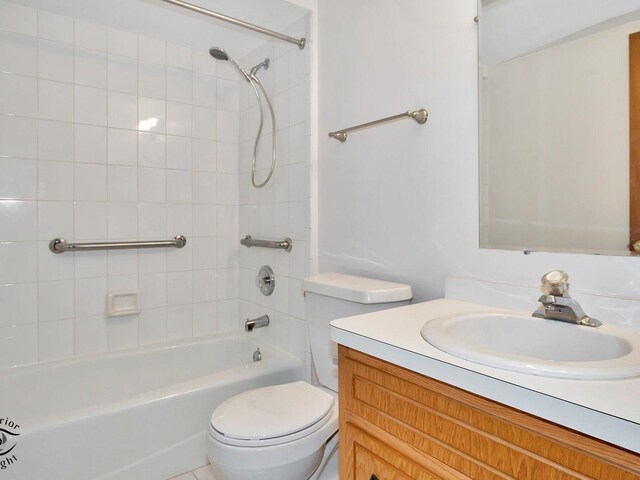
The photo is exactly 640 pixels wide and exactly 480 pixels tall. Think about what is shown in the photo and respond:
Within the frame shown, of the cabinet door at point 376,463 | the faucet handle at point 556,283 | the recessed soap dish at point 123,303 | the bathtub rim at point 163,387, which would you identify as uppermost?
the faucet handle at point 556,283

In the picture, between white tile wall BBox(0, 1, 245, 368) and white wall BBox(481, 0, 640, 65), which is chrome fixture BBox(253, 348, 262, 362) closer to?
white tile wall BBox(0, 1, 245, 368)

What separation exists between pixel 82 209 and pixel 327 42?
1444 millimetres

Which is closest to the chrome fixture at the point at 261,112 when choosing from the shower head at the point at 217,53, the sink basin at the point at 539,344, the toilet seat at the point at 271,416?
the shower head at the point at 217,53

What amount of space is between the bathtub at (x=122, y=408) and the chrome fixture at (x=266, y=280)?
30cm


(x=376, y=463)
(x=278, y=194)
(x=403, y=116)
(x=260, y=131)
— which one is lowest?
(x=376, y=463)

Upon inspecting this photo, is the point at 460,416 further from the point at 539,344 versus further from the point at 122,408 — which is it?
the point at 122,408

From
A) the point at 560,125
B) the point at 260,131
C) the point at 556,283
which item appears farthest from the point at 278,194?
the point at 556,283

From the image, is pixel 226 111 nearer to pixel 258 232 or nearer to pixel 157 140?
pixel 157 140

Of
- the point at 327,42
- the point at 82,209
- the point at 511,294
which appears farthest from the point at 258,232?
the point at 511,294

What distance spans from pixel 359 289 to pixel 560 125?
2.40ft

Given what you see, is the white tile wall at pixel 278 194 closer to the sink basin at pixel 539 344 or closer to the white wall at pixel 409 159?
the white wall at pixel 409 159

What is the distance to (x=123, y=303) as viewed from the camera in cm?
207

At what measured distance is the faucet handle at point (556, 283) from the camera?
0.88 metres

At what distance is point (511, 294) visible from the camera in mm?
1072
